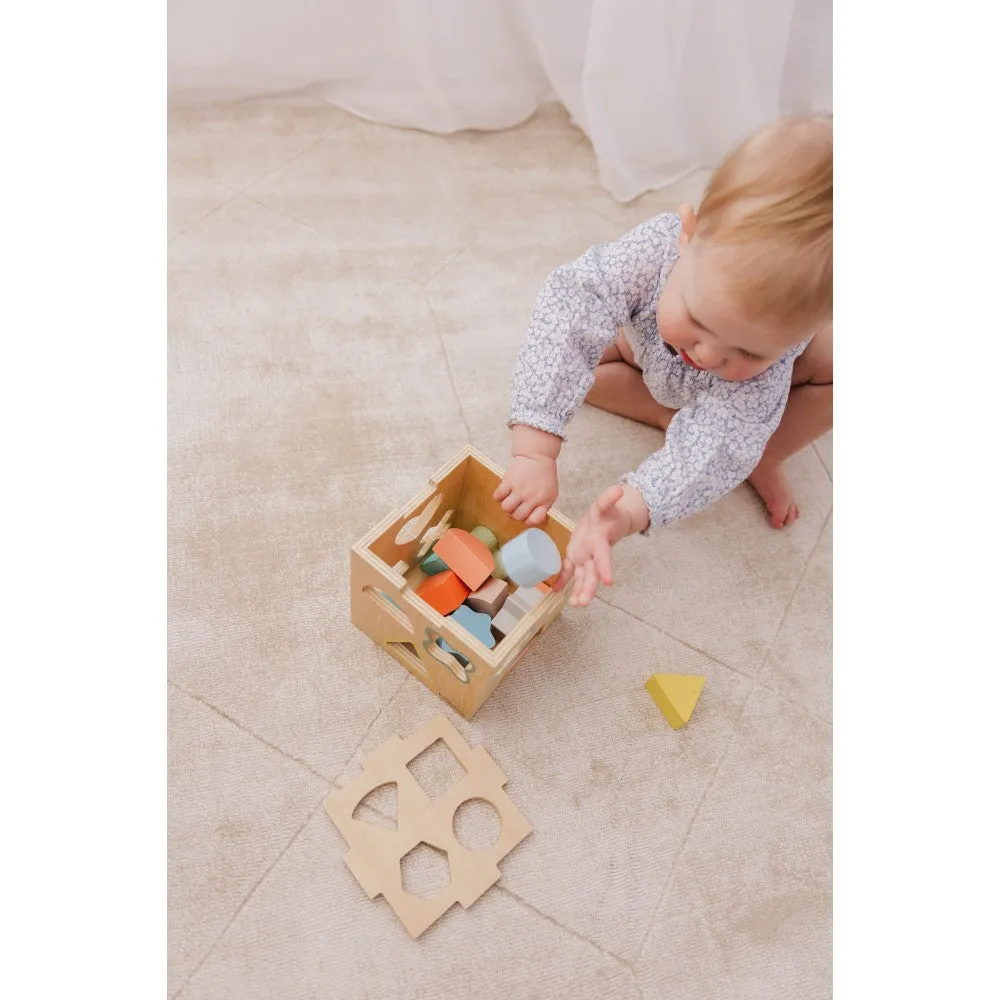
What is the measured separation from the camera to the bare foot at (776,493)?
1.09m

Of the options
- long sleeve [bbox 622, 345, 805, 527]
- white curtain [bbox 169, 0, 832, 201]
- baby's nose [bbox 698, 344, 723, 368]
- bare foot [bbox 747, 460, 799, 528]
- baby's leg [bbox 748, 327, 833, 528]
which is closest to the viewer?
baby's nose [bbox 698, 344, 723, 368]

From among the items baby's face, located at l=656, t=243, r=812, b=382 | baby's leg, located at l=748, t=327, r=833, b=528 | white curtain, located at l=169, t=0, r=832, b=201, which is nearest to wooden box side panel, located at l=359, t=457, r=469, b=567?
baby's face, located at l=656, t=243, r=812, b=382

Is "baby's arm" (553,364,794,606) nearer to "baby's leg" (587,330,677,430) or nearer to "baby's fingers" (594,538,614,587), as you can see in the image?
"baby's fingers" (594,538,614,587)

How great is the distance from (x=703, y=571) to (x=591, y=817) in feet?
1.09

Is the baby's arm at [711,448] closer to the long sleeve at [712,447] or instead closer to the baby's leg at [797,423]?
the long sleeve at [712,447]

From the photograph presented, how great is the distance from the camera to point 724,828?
36.0 inches

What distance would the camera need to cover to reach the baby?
64 cm

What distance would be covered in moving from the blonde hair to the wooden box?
0.30m

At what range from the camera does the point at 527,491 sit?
86cm

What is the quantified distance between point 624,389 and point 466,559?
15.3 inches

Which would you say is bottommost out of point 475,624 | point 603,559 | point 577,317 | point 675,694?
point 675,694

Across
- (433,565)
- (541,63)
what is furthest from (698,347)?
(541,63)

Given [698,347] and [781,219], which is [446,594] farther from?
[781,219]
